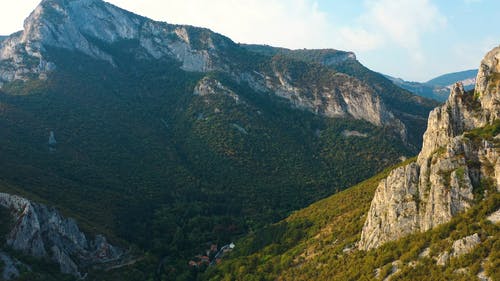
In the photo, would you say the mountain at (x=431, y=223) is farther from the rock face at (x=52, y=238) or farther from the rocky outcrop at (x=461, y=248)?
the rock face at (x=52, y=238)

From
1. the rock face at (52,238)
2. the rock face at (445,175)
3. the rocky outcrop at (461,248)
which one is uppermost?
the rock face at (445,175)

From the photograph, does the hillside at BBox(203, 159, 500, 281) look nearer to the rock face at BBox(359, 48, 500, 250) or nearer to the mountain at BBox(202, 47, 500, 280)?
the mountain at BBox(202, 47, 500, 280)

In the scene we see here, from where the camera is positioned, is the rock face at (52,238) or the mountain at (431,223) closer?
the mountain at (431,223)

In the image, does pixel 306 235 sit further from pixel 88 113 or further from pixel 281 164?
pixel 88 113

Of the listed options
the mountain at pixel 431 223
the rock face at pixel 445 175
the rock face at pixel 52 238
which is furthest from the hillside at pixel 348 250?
the rock face at pixel 52 238

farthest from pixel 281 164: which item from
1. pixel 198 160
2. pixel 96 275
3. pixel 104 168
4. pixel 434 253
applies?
pixel 434 253

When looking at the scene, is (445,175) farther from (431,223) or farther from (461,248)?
(461,248)

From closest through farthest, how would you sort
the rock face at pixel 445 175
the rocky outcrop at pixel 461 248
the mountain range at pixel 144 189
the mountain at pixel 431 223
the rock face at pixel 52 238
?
the rocky outcrop at pixel 461 248, the mountain at pixel 431 223, the rock face at pixel 445 175, the rock face at pixel 52 238, the mountain range at pixel 144 189

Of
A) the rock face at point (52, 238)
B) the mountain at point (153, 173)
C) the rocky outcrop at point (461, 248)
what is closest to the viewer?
the rocky outcrop at point (461, 248)
